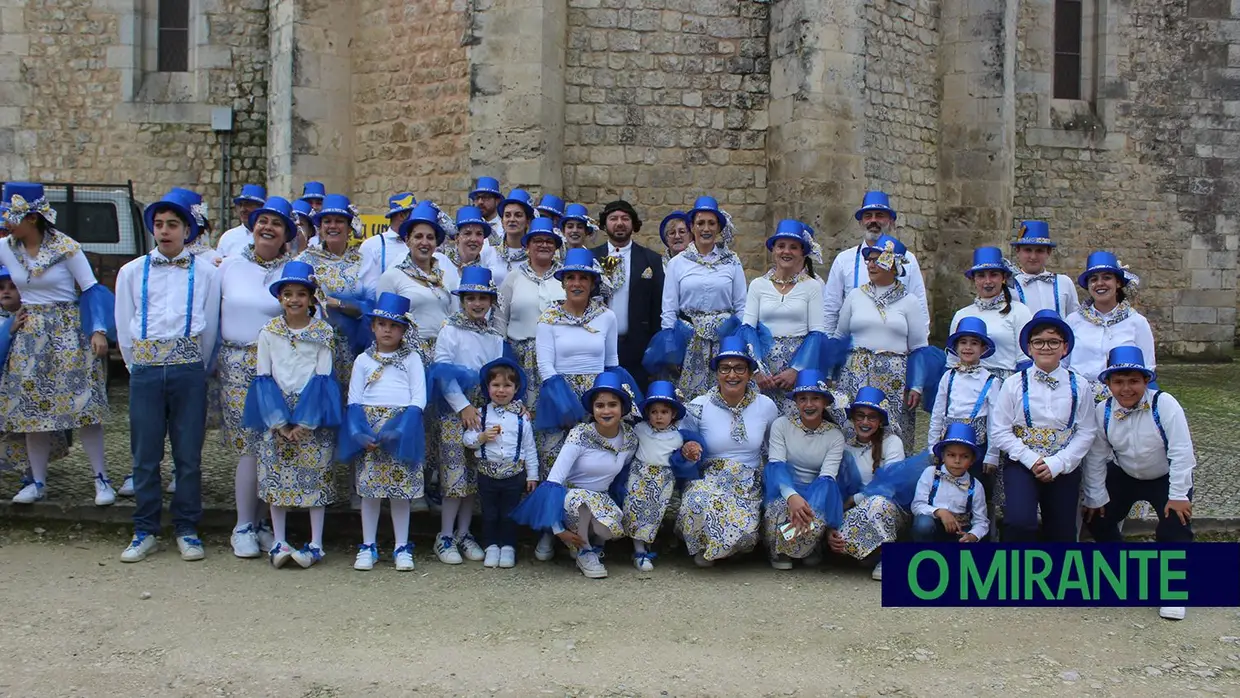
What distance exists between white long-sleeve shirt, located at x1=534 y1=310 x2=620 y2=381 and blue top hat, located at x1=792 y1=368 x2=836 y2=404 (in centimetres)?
111

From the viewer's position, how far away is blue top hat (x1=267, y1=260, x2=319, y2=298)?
18.2ft

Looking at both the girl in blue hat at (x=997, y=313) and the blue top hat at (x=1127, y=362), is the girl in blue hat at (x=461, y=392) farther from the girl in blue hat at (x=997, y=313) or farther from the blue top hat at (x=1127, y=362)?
the blue top hat at (x=1127, y=362)

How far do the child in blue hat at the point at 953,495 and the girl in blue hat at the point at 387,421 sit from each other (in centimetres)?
263

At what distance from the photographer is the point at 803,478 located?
5.97m

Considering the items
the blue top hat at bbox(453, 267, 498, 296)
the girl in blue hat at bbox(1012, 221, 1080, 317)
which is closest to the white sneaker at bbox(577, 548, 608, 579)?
the blue top hat at bbox(453, 267, 498, 296)

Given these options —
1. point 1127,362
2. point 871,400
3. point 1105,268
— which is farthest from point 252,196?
point 1127,362

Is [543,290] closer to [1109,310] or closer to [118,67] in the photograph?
[1109,310]

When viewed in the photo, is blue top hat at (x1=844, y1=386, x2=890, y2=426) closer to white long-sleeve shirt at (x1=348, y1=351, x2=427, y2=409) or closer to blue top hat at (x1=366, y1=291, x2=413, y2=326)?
white long-sleeve shirt at (x1=348, y1=351, x2=427, y2=409)

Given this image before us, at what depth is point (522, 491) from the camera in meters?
5.98

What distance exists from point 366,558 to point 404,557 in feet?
0.64

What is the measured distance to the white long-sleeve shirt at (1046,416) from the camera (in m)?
5.54

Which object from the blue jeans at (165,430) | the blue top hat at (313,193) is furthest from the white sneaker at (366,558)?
the blue top hat at (313,193)

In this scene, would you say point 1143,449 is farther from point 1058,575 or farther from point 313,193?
point 313,193

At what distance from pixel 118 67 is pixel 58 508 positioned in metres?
10.5
